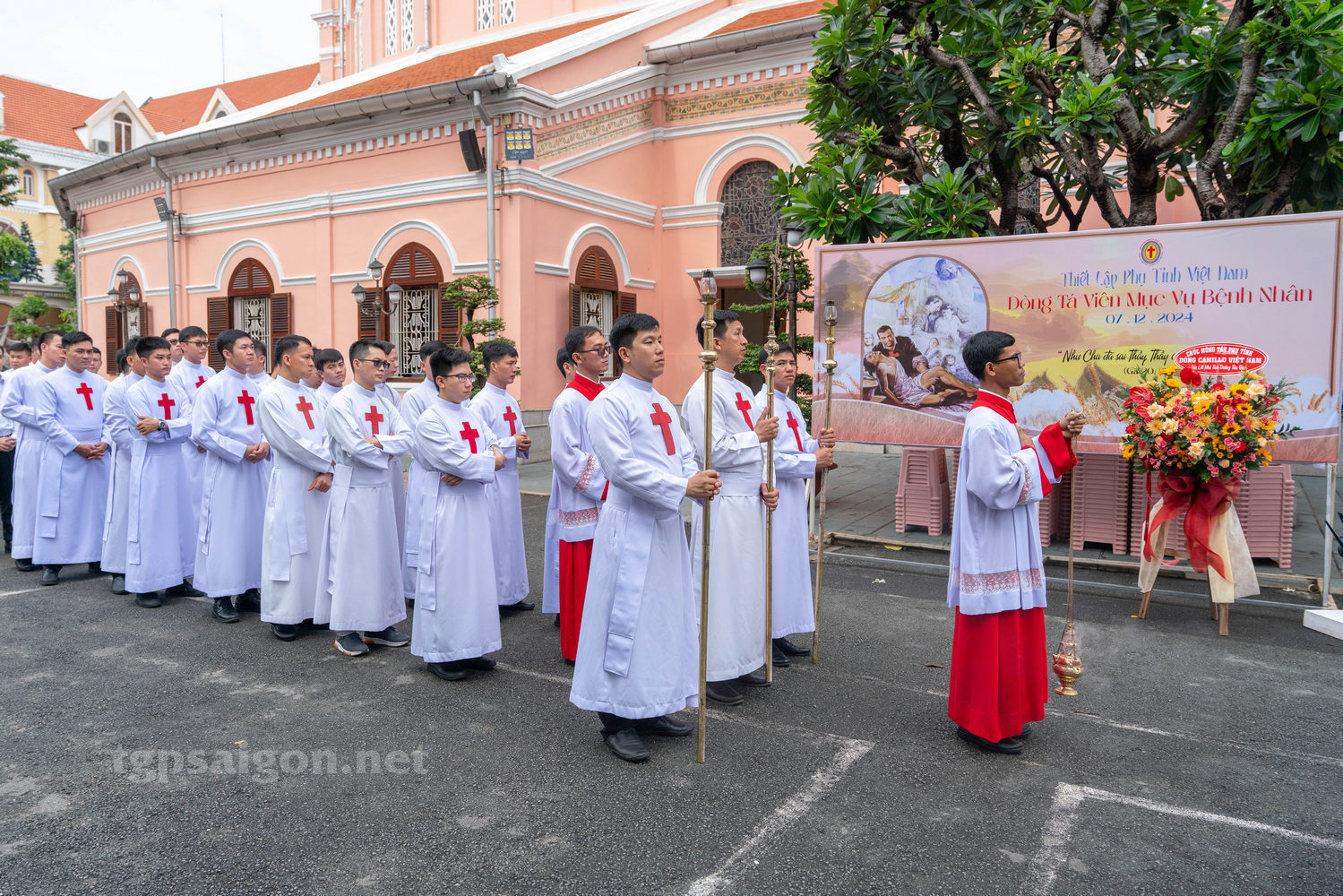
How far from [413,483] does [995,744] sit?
3.38m

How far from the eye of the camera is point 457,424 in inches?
200

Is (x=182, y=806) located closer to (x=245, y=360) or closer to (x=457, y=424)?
(x=457, y=424)

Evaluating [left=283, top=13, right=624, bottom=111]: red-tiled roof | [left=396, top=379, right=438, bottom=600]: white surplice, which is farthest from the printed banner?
[left=283, top=13, right=624, bottom=111]: red-tiled roof

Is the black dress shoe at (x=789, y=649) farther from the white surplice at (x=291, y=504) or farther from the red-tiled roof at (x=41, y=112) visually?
the red-tiled roof at (x=41, y=112)

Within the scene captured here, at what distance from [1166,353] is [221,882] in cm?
637

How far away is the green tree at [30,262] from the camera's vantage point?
34.6m

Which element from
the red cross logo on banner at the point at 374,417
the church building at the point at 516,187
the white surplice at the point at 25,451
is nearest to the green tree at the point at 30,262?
the church building at the point at 516,187

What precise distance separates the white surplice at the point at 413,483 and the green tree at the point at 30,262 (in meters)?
34.8

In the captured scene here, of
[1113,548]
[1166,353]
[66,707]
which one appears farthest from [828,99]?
[66,707]

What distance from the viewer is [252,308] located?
16.8 meters

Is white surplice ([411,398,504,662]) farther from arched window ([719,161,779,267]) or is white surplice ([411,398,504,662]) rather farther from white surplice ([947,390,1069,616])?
arched window ([719,161,779,267])

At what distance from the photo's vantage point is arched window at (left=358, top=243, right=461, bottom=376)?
14.2m

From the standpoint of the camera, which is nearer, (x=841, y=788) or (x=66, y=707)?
(x=841, y=788)

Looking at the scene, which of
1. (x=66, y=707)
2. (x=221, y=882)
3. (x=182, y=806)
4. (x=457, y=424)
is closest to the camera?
(x=221, y=882)
